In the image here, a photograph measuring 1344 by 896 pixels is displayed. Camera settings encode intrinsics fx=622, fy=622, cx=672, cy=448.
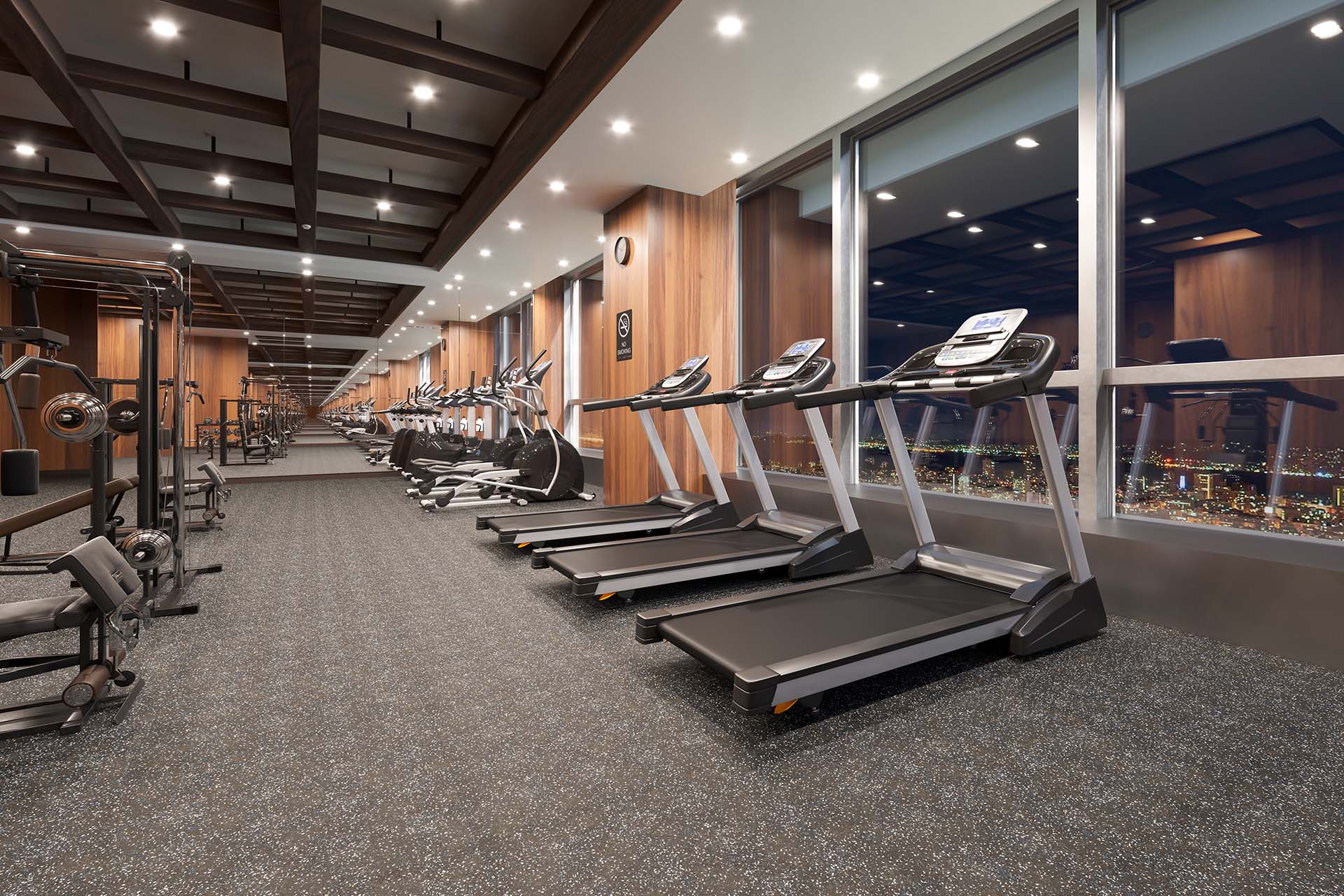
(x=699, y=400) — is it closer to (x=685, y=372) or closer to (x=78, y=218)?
(x=685, y=372)

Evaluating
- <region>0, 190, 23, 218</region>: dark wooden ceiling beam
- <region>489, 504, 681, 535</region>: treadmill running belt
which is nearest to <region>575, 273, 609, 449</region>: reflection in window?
<region>489, 504, 681, 535</region>: treadmill running belt

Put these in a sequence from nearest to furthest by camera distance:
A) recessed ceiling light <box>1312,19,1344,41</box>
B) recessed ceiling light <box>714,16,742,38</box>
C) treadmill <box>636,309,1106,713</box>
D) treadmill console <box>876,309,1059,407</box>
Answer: treadmill <box>636,309,1106,713</box>
treadmill console <box>876,309,1059,407</box>
recessed ceiling light <box>1312,19,1344,41</box>
recessed ceiling light <box>714,16,742,38</box>

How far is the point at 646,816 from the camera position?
1427mm

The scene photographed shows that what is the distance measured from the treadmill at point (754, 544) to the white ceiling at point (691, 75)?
1705 millimetres

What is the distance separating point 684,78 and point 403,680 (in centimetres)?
372

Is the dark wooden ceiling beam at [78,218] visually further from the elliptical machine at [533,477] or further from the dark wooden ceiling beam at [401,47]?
the elliptical machine at [533,477]

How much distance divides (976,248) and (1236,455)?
195 centimetres

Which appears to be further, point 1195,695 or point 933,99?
point 933,99

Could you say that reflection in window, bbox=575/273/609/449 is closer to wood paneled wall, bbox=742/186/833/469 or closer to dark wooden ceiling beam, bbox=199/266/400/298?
dark wooden ceiling beam, bbox=199/266/400/298

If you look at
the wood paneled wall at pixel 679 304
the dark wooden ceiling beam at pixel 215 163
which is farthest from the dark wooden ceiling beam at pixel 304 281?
the wood paneled wall at pixel 679 304

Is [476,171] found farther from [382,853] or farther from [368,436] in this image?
[368,436]

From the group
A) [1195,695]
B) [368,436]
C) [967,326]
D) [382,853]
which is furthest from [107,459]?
[368,436]

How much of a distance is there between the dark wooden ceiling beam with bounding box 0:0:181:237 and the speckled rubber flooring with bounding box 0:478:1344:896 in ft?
11.4

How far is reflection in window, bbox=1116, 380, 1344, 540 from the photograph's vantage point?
263 centimetres
